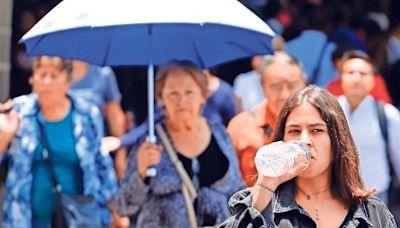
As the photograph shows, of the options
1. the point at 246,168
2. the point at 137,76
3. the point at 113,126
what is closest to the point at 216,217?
the point at 246,168

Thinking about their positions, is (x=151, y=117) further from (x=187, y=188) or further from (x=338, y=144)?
(x=338, y=144)

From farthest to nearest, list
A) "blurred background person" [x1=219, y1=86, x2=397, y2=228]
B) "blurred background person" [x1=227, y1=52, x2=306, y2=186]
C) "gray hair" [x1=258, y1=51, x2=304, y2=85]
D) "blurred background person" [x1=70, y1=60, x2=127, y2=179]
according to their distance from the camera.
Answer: "blurred background person" [x1=70, y1=60, x2=127, y2=179] → "gray hair" [x1=258, y1=51, x2=304, y2=85] → "blurred background person" [x1=227, y1=52, x2=306, y2=186] → "blurred background person" [x1=219, y1=86, x2=397, y2=228]

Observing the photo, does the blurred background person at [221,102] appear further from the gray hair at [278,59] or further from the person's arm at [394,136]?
the person's arm at [394,136]

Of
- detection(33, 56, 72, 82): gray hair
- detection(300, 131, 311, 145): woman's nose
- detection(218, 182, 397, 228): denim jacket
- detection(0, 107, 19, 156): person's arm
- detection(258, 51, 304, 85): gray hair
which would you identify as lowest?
detection(218, 182, 397, 228): denim jacket

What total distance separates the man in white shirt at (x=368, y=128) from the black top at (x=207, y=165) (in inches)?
44.0

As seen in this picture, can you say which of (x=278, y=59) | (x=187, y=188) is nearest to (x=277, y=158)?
(x=187, y=188)

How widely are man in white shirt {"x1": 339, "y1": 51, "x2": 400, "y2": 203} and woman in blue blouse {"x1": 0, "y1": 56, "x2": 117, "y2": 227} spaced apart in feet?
5.41

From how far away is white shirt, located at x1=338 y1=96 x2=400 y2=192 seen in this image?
7652 millimetres

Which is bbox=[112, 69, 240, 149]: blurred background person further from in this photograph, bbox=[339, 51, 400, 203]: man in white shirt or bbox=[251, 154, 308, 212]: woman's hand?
bbox=[251, 154, 308, 212]: woman's hand

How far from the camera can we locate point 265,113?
24.7 feet

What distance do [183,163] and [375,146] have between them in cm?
144

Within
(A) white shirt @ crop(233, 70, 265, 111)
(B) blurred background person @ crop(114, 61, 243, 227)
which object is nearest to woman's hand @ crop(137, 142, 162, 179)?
(B) blurred background person @ crop(114, 61, 243, 227)

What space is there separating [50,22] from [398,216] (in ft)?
12.4

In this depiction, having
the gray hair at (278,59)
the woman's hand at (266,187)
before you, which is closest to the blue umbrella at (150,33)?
the gray hair at (278,59)
